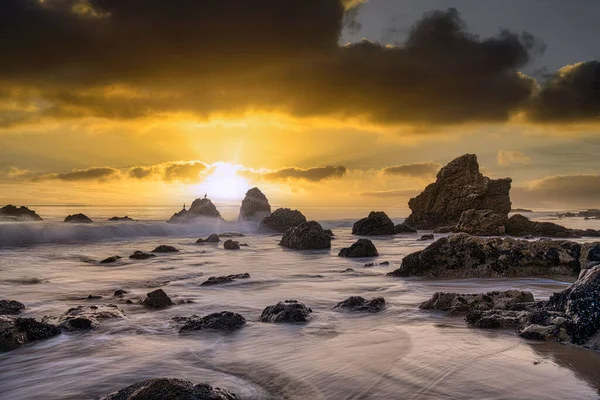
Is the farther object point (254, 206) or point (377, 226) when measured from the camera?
point (254, 206)

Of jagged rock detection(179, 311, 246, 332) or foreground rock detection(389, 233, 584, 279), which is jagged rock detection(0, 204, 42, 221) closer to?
foreground rock detection(389, 233, 584, 279)

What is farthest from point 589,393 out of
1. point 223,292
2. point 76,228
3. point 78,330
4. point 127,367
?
point 76,228

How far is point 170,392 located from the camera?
333 centimetres

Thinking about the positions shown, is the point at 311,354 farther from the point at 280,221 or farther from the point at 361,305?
the point at 280,221

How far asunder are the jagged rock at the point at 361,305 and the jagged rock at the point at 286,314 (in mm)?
833

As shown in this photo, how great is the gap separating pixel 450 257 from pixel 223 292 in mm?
6174

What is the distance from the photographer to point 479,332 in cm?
581

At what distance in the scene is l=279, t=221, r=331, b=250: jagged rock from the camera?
22.7 m

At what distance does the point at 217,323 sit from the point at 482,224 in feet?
85.5

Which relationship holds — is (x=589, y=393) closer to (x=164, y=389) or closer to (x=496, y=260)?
(x=164, y=389)


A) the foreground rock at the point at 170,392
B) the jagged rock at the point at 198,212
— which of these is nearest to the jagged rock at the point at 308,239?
the foreground rock at the point at 170,392

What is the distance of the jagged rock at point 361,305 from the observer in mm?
7387

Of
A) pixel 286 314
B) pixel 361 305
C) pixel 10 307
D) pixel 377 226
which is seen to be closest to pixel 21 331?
pixel 10 307

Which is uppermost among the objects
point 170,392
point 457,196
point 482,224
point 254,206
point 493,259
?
point 457,196
